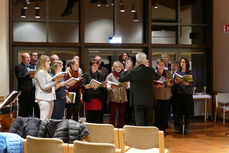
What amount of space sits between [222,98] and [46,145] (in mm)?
6711

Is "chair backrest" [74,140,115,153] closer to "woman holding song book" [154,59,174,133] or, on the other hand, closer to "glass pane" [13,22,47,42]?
"woman holding song book" [154,59,174,133]

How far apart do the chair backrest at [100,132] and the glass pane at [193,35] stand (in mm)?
6671

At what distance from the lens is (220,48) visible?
9.80m

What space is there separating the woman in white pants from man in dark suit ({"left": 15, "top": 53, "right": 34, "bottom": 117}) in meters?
1.44

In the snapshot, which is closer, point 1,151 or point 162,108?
point 1,151

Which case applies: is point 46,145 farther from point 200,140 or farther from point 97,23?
point 97,23

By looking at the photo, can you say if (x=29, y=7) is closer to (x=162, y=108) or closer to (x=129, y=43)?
(x=129, y=43)

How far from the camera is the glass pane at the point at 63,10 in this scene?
9.18m

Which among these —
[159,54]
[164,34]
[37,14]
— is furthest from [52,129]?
[164,34]

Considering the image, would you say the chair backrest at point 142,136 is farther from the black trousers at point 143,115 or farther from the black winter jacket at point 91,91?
the black winter jacket at point 91,91

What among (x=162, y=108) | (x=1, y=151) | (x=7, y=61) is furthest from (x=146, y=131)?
(x=7, y=61)

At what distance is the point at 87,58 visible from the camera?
9.35 meters

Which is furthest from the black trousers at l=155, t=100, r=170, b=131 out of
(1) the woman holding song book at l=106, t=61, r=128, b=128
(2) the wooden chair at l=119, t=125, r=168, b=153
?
(2) the wooden chair at l=119, t=125, r=168, b=153

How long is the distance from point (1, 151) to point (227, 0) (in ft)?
25.8
